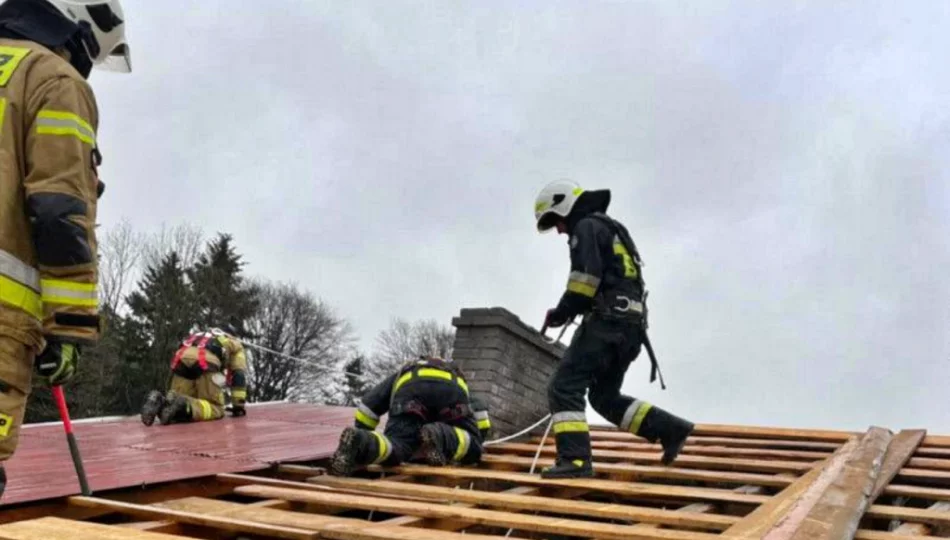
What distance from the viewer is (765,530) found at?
2.56 metres

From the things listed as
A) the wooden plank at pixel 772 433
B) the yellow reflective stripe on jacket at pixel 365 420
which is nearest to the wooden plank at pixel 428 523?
the yellow reflective stripe on jacket at pixel 365 420

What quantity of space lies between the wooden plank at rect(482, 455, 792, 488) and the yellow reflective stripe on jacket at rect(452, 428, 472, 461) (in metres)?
0.20

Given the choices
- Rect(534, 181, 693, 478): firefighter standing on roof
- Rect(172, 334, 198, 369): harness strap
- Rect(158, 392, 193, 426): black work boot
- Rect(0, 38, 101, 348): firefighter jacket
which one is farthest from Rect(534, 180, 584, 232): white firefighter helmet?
Rect(172, 334, 198, 369): harness strap

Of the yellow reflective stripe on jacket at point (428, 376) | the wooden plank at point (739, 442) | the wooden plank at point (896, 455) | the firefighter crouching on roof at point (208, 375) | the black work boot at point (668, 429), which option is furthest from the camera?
the firefighter crouching on roof at point (208, 375)

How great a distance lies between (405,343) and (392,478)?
34.4 meters

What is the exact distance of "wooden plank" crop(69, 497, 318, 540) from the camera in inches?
99.9

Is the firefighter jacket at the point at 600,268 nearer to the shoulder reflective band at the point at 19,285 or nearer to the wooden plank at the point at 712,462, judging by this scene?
the wooden plank at the point at 712,462

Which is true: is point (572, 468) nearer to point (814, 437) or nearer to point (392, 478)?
point (392, 478)

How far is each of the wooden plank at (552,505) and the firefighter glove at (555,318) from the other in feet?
3.64

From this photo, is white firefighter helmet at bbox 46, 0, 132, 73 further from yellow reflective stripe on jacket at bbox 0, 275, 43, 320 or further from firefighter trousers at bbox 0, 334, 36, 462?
firefighter trousers at bbox 0, 334, 36, 462

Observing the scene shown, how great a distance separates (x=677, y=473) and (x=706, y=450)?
0.94 m

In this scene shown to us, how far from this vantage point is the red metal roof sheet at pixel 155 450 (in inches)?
138

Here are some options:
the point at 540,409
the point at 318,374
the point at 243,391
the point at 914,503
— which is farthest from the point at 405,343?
the point at 914,503

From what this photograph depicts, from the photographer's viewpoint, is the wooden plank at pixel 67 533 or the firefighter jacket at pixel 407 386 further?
the firefighter jacket at pixel 407 386
